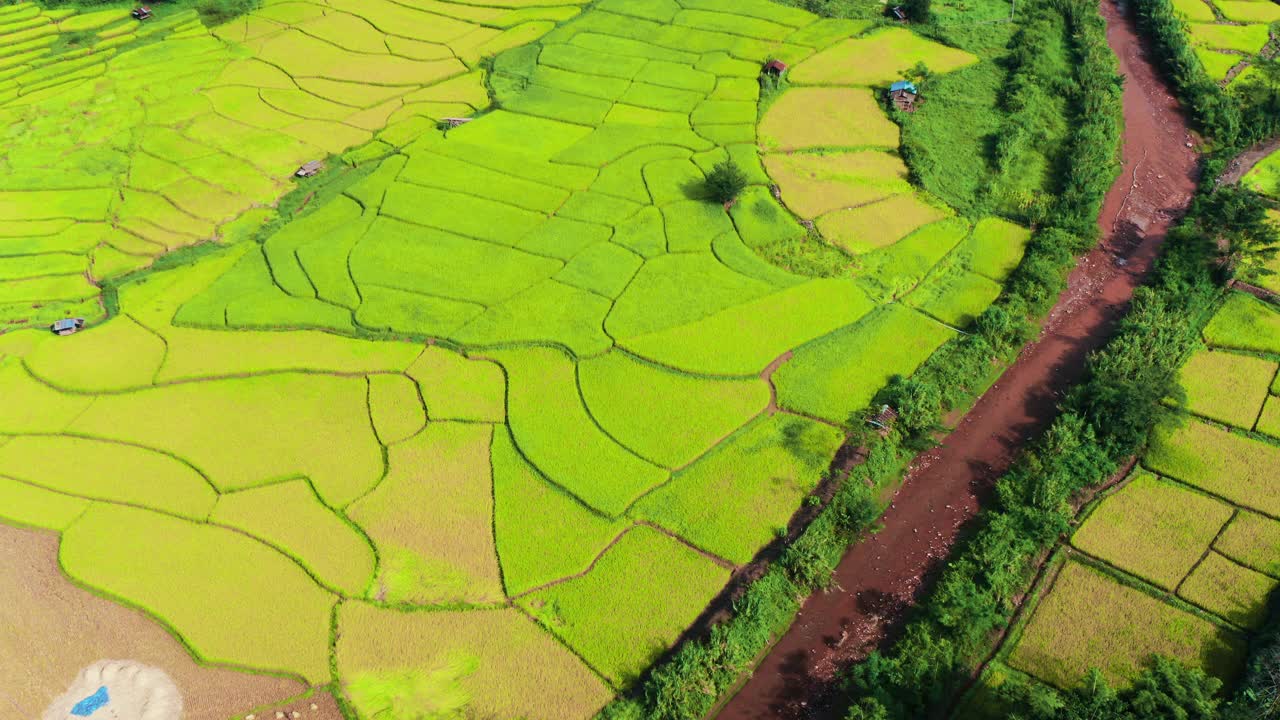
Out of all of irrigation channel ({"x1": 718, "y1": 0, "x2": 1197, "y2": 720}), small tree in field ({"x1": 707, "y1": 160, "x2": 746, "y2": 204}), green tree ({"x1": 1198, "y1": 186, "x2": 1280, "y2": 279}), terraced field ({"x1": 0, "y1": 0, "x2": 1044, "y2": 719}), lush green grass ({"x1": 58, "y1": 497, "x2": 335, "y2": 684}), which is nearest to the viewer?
irrigation channel ({"x1": 718, "y1": 0, "x2": 1197, "y2": 720})

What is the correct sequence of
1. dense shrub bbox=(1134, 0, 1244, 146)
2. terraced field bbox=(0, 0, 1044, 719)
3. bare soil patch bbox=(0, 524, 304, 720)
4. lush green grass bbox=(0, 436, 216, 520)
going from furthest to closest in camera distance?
dense shrub bbox=(1134, 0, 1244, 146)
lush green grass bbox=(0, 436, 216, 520)
terraced field bbox=(0, 0, 1044, 719)
bare soil patch bbox=(0, 524, 304, 720)

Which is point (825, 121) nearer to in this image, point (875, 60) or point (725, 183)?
point (875, 60)

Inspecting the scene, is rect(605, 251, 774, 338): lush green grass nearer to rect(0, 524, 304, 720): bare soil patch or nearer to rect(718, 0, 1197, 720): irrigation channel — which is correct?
rect(718, 0, 1197, 720): irrigation channel

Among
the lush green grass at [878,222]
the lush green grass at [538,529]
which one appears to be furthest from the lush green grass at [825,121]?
the lush green grass at [538,529]

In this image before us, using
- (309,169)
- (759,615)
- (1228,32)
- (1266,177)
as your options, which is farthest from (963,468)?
(1228,32)

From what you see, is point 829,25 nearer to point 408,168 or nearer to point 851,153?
point 851,153

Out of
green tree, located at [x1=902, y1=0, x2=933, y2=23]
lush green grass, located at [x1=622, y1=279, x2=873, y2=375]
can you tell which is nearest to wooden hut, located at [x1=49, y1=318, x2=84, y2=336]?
lush green grass, located at [x1=622, y1=279, x2=873, y2=375]
